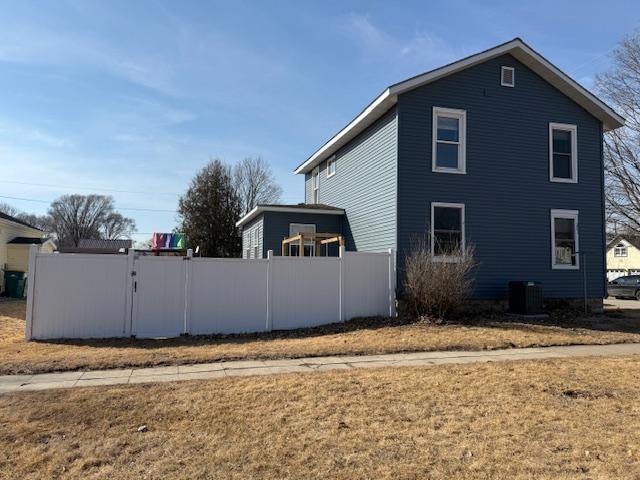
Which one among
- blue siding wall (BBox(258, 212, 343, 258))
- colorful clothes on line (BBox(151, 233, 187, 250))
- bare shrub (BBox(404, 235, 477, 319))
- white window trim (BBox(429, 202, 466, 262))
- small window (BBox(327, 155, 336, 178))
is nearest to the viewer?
bare shrub (BBox(404, 235, 477, 319))

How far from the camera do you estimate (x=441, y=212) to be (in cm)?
1516

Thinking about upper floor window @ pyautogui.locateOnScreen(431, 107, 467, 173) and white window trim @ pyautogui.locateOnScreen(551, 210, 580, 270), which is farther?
white window trim @ pyautogui.locateOnScreen(551, 210, 580, 270)

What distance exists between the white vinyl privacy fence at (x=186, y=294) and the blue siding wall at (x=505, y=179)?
2606 mm

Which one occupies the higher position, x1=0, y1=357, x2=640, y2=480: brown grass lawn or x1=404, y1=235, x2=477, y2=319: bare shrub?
x1=404, y1=235, x2=477, y2=319: bare shrub

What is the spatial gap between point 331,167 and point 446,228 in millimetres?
7038

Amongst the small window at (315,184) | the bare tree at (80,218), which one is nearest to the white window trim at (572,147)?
the small window at (315,184)

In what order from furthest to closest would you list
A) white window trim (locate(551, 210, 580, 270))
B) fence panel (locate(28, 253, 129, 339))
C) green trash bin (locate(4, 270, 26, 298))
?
green trash bin (locate(4, 270, 26, 298)) < white window trim (locate(551, 210, 580, 270)) < fence panel (locate(28, 253, 129, 339))

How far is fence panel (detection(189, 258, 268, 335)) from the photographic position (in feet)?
38.2

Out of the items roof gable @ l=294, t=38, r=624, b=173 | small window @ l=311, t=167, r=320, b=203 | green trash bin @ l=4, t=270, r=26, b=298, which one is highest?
roof gable @ l=294, t=38, r=624, b=173

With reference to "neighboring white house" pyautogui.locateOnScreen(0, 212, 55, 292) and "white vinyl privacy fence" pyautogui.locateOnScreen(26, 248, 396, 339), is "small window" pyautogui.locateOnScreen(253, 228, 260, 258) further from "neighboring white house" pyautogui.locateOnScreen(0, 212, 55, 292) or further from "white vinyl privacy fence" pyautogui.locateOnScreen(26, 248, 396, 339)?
"neighboring white house" pyautogui.locateOnScreen(0, 212, 55, 292)

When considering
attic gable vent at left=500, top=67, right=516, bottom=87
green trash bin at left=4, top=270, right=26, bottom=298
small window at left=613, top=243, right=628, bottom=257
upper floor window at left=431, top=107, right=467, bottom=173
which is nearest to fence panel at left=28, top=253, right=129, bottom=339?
upper floor window at left=431, top=107, right=467, bottom=173

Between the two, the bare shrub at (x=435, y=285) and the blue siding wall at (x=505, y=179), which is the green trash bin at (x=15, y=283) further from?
the bare shrub at (x=435, y=285)

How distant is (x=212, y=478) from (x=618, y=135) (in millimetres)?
34915

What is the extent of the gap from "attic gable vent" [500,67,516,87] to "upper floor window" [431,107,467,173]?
1712 mm
